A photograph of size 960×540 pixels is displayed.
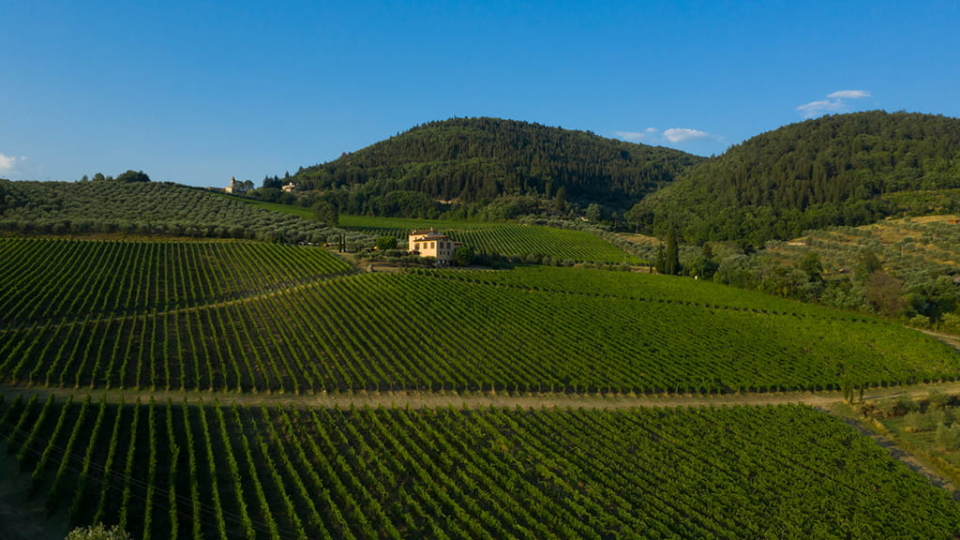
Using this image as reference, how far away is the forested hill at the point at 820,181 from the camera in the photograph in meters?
111

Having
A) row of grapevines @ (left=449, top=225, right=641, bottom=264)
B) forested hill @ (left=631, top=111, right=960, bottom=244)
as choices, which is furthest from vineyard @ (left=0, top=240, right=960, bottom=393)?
forested hill @ (left=631, top=111, right=960, bottom=244)

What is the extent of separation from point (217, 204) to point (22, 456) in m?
93.6

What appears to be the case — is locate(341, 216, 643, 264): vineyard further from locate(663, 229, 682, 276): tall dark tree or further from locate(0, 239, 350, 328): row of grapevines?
locate(0, 239, 350, 328): row of grapevines

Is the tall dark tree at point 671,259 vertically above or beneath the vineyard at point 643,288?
above

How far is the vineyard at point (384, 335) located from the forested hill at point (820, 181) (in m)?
60.7

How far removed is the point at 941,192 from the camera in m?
111

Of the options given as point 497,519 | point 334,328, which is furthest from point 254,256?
point 497,519

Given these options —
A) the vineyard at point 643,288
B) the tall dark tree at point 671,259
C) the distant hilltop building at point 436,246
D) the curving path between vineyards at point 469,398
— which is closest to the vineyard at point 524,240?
the distant hilltop building at point 436,246

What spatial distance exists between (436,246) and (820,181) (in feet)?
335

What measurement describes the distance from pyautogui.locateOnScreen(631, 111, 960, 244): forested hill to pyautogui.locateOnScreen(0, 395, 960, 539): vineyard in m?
94.7

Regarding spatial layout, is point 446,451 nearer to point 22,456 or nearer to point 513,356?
point 513,356

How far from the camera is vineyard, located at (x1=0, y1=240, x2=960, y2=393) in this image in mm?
35438

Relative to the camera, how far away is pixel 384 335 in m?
43.8

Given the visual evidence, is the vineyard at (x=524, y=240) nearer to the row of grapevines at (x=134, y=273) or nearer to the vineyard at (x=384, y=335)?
the vineyard at (x=384, y=335)
